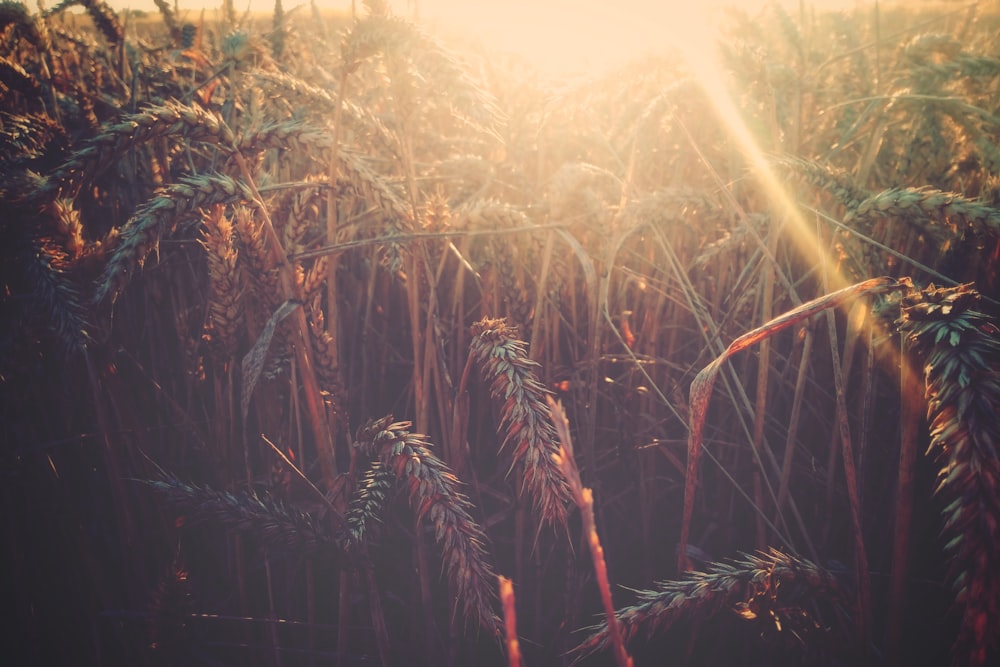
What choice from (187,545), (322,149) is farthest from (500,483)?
(322,149)

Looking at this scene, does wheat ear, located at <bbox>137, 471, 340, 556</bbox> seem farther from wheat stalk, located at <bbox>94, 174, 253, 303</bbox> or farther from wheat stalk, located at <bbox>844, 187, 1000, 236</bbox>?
wheat stalk, located at <bbox>844, 187, 1000, 236</bbox>

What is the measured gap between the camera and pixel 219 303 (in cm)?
103

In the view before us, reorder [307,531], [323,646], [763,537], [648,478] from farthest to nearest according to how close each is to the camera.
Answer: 1. [648,478]
2. [323,646]
3. [763,537]
4. [307,531]

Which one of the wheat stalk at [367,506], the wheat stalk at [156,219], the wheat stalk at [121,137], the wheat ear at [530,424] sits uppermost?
the wheat stalk at [121,137]

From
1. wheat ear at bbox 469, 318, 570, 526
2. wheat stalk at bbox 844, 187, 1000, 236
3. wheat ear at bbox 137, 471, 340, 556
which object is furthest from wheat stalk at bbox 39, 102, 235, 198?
wheat stalk at bbox 844, 187, 1000, 236

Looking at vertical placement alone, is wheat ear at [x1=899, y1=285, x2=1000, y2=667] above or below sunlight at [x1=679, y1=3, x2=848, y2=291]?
below

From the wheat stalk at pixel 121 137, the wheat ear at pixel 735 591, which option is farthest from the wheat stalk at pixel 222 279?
the wheat ear at pixel 735 591

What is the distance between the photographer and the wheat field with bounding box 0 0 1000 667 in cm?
81

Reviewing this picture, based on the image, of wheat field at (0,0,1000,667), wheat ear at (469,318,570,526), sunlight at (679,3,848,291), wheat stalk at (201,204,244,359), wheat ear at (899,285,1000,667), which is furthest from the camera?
sunlight at (679,3,848,291)

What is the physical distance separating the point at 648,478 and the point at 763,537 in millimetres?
318

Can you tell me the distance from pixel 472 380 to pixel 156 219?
0.92m

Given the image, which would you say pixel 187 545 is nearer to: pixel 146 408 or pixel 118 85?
pixel 146 408

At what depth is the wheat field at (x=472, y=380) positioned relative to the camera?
809mm

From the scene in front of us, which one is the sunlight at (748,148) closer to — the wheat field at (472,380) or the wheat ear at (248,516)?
the wheat field at (472,380)
